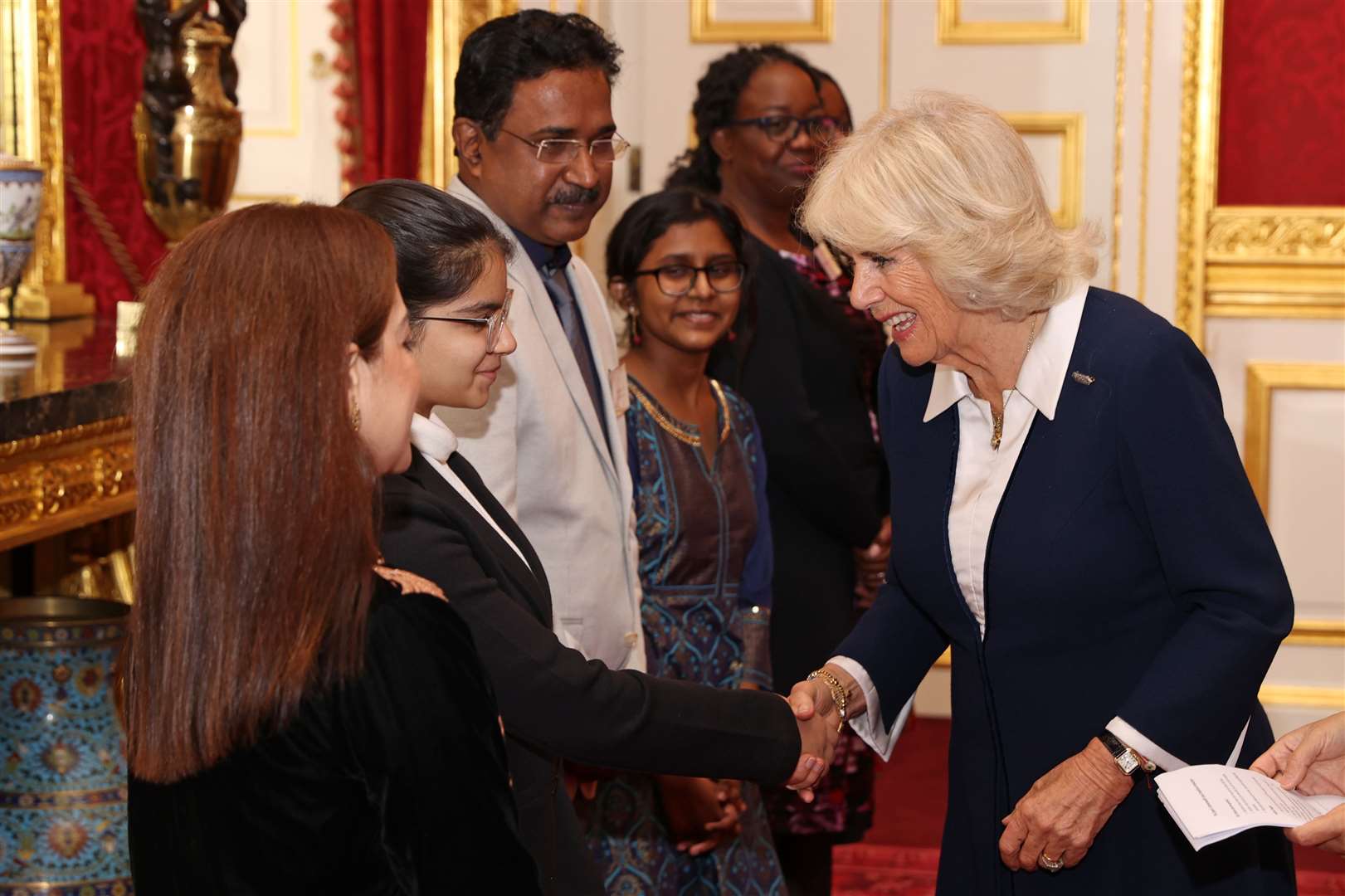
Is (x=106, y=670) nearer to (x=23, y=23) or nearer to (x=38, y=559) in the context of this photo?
(x=38, y=559)

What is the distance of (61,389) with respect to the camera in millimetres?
2734

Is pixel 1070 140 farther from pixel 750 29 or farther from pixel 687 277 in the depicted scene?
pixel 687 277

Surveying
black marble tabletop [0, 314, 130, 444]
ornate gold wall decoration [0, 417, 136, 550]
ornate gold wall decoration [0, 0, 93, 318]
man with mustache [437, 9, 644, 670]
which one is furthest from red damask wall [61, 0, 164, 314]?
man with mustache [437, 9, 644, 670]

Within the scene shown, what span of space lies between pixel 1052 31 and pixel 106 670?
11.6 ft

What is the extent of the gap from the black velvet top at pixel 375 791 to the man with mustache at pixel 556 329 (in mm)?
965

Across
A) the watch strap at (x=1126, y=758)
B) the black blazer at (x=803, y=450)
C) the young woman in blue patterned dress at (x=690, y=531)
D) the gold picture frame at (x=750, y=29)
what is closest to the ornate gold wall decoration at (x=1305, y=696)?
the black blazer at (x=803, y=450)

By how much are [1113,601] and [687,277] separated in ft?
4.12

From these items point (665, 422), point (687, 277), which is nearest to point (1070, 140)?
point (687, 277)

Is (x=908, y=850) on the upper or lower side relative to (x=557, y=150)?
lower

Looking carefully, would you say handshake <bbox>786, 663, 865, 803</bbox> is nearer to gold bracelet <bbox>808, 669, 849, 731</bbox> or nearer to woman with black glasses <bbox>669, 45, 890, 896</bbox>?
gold bracelet <bbox>808, 669, 849, 731</bbox>

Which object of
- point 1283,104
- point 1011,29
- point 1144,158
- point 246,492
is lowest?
point 246,492

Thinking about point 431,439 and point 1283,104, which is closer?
point 431,439

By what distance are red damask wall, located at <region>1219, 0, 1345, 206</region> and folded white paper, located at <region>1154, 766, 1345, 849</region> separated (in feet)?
11.9

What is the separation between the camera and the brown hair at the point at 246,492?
1.33 m
